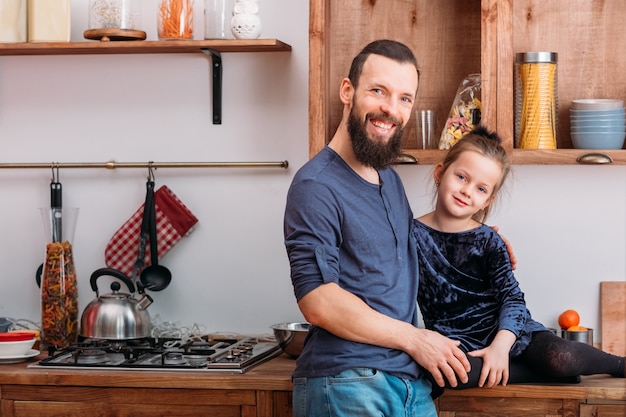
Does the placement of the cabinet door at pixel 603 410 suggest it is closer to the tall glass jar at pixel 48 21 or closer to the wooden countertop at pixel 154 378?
the wooden countertop at pixel 154 378

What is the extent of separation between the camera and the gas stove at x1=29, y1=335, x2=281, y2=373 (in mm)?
2602

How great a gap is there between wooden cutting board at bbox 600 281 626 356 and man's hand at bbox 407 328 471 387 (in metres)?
0.77

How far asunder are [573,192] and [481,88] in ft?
1.73

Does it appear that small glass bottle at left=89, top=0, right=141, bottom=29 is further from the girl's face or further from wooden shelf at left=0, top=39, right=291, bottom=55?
the girl's face

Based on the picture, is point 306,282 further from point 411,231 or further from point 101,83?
point 101,83

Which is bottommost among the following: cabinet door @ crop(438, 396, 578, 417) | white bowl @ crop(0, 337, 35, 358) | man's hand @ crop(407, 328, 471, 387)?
cabinet door @ crop(438, 396, 578, 417)

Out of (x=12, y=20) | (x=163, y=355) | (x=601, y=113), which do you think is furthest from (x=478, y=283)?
(x=12, y=20)

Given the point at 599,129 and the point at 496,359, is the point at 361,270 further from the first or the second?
the point at 599,129

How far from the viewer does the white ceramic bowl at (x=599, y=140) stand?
2.65 meters

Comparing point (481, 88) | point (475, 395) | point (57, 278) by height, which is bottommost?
point (475, 395)

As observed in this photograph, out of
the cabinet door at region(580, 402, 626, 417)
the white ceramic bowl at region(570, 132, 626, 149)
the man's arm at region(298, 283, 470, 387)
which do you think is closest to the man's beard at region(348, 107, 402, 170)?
the man's arm at region(298, 283, 470, 387)

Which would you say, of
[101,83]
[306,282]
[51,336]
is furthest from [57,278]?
[306,282]

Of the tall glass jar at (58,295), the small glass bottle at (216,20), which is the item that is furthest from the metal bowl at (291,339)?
the small glass bottle at (216,20)

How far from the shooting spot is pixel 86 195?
10.4 ft
